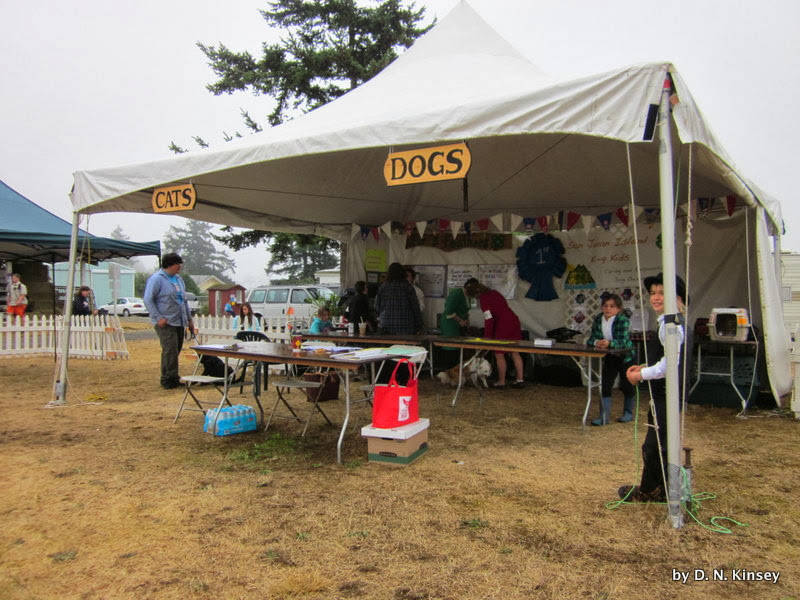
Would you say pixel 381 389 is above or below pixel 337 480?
above

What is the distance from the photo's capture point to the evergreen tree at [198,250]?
277 feet

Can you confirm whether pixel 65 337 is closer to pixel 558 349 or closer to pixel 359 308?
pixel 359 308

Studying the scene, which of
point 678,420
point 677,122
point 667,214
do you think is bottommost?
point 678,420

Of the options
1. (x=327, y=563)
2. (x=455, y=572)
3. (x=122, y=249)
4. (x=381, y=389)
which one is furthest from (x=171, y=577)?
(x=122, y=249)

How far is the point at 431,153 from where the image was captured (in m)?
4.10

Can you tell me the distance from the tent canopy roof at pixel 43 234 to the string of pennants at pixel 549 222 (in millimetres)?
4653

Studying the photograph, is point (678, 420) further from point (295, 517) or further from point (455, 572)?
point (295, 517)

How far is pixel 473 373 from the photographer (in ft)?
24.8

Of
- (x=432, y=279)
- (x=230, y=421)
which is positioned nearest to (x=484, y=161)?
(x=432, y=279)

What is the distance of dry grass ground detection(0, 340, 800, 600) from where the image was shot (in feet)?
7.98

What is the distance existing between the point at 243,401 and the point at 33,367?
584 centimetres

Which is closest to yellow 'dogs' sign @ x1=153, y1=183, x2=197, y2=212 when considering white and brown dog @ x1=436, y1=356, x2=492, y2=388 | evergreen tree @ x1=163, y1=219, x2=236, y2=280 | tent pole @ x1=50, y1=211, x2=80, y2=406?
tent pole @ x1=50, y1=211, x2=80, y2=406

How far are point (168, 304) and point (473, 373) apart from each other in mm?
4042

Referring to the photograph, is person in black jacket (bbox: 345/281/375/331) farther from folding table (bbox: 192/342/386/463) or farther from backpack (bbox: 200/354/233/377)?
folding table (bbox: 192/342/386/463)
